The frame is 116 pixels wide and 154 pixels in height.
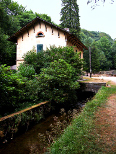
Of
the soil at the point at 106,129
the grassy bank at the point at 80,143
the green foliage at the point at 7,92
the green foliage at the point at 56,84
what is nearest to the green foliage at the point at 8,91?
the green foliage at the point at 7,92

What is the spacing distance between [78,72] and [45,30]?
6.94 metres

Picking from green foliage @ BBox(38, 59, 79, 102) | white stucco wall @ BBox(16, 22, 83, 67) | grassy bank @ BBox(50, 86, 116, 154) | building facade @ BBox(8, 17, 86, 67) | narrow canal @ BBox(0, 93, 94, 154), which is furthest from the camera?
white stucco wall @ BBox(16, 22, 83, 67)

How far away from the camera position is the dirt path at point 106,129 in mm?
2651

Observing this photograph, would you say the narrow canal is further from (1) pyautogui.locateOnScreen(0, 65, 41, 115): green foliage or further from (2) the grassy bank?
(1) pyautogui.locateOnScreen(0, 65, 41, 115): green foliage

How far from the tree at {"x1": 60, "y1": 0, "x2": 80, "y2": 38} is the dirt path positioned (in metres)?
24.0

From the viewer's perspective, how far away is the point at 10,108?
597 centimetres

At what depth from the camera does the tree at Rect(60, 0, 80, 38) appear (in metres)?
26.5

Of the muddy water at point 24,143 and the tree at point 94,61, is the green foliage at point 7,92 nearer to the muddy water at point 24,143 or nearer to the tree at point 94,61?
the muddy water at point 24,143

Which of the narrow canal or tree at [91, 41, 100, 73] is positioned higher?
tree at [91, 41, 100, 73]

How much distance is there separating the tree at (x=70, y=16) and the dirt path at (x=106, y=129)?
78.9ft

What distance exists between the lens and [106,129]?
11.3 ft

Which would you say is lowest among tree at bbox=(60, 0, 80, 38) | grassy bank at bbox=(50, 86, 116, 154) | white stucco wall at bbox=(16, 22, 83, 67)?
grassy bank at bbox=(50, 86, 116, 154)

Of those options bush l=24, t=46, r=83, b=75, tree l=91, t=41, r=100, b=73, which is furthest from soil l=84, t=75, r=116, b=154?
tree l=91, t=41, r=100, b=73

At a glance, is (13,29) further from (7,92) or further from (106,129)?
(106,129)
